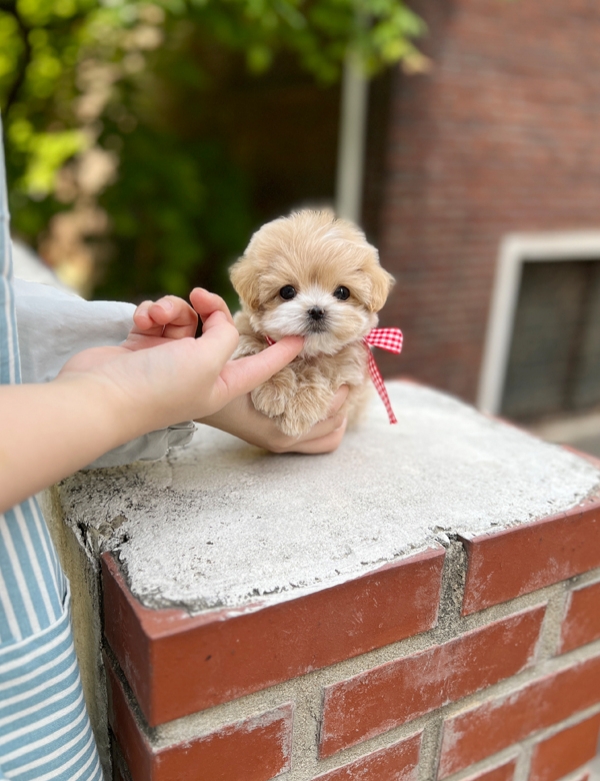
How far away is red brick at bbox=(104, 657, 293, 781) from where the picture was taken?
552 millimetres

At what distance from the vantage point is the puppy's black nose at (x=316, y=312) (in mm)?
789

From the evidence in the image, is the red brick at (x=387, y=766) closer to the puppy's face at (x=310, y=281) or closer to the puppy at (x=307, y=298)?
the puppy at (x=307, y=298)

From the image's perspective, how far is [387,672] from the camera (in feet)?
2.15

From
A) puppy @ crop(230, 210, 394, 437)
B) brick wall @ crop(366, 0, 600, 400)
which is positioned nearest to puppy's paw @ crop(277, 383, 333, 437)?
puppy @ crop(230, 210, 394, 437)

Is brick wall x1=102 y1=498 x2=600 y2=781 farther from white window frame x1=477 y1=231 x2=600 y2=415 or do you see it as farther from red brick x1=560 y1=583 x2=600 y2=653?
white window frame x1=477 y1=231 x2=600 y2=415

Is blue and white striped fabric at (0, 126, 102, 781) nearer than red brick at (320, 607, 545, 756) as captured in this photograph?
Yes

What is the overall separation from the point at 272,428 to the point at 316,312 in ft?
0.51

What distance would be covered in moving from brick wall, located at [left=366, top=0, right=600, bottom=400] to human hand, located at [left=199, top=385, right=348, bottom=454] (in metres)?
2.85

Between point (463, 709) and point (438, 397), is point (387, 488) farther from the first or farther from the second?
point (438, 397)

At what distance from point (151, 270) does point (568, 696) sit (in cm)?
395

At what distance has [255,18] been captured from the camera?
2898 millimetres

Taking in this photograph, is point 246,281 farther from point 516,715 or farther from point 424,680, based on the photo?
point 516,715

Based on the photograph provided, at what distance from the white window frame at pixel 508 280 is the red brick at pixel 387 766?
363cm

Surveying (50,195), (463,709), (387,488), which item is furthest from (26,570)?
(50,195)
